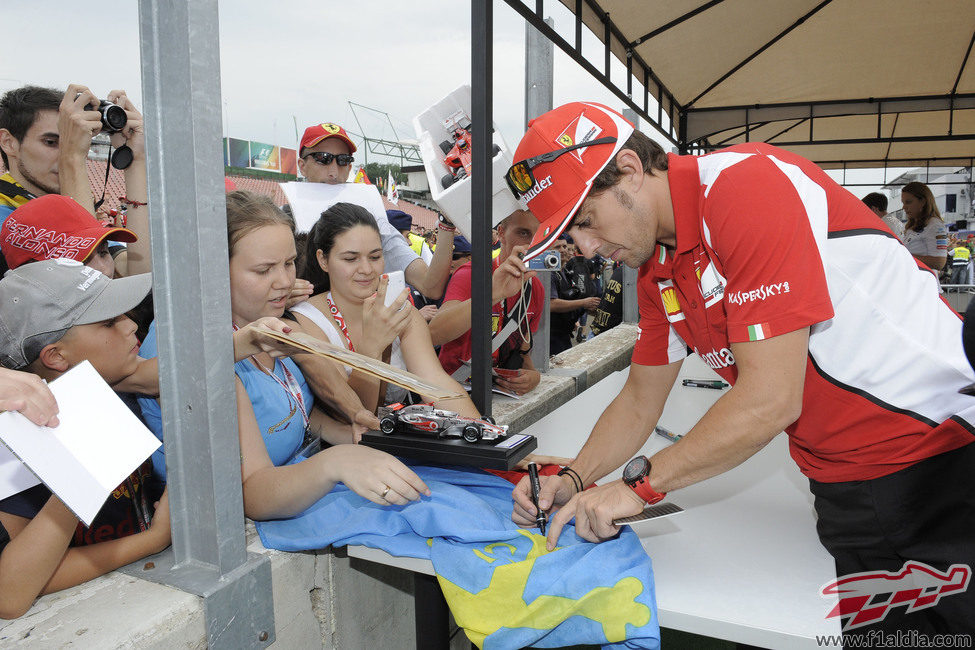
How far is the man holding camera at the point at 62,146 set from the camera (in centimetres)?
215

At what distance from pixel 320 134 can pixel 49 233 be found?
1.74 m

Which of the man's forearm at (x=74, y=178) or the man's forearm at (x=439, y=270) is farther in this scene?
the man's forearm at (x=439, y=270)

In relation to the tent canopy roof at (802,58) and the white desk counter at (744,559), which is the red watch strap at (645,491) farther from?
the tent canopy roof at (802,58)

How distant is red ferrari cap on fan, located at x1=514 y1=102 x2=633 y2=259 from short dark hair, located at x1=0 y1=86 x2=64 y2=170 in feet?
5.95

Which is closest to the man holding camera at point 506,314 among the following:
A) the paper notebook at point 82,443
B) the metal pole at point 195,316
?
the metal pole at point 195,316

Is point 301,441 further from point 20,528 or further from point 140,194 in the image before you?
point 140,194

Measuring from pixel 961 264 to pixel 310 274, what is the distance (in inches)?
694

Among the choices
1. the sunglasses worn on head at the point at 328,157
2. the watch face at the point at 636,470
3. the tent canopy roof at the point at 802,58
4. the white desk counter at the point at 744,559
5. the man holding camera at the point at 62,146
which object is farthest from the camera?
the tent canopy roof at the point at 802,58

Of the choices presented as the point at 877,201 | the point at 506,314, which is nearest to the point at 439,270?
the point at 506,314

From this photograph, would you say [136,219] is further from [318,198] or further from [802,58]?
[802,58]

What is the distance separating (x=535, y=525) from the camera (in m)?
1.50

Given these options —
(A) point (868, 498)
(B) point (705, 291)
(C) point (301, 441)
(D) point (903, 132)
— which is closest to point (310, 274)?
(C) point (301, 441)

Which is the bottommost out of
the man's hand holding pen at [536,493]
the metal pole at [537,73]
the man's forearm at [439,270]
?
the man's hand holding pen at [536,493]

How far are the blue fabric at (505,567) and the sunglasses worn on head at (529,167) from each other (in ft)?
2.48
